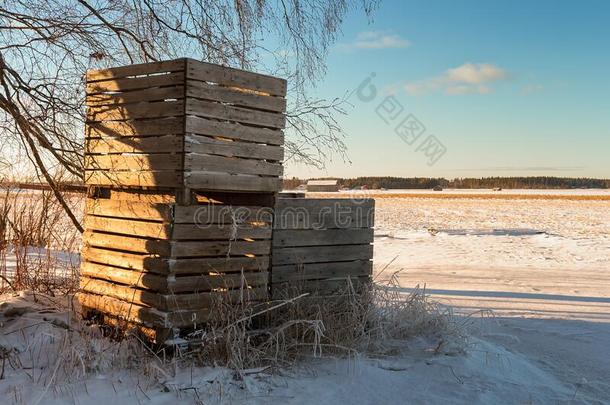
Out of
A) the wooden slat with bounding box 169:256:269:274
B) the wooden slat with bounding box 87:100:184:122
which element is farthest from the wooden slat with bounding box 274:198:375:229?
the wooden slat with bounding box 87:100:184:122

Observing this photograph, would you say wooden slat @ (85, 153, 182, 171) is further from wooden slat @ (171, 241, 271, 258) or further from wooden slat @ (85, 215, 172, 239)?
wooden slat @ (171, 241, 271, 258)

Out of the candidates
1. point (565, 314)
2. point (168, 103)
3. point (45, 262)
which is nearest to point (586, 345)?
point (565, 314)

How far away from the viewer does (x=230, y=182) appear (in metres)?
4.84

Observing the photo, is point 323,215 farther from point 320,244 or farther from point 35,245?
point 35,245

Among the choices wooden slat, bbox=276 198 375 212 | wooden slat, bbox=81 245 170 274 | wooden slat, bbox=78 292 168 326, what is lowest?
wooden slat, bbox=78 292 168 326

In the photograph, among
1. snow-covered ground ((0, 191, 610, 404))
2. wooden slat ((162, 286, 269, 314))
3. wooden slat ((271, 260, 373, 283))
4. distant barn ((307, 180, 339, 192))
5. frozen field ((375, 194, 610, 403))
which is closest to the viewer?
snow-covered ground ((0, 191, 610, 404))

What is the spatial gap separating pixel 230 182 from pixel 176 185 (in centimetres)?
50

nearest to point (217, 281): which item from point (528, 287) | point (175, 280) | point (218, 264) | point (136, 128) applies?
point (218, 264)

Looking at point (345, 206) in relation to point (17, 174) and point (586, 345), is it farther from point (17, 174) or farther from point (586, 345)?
point (17, 174)

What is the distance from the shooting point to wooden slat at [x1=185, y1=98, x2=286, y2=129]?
15.1 ft

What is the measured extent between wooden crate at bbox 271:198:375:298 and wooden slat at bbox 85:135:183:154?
120 centimetres

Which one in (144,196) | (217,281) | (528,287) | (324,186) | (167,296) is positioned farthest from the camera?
(324,186)

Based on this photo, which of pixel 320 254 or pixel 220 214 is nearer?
pixel 220 214

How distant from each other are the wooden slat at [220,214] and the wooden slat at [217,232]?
0.14ft
